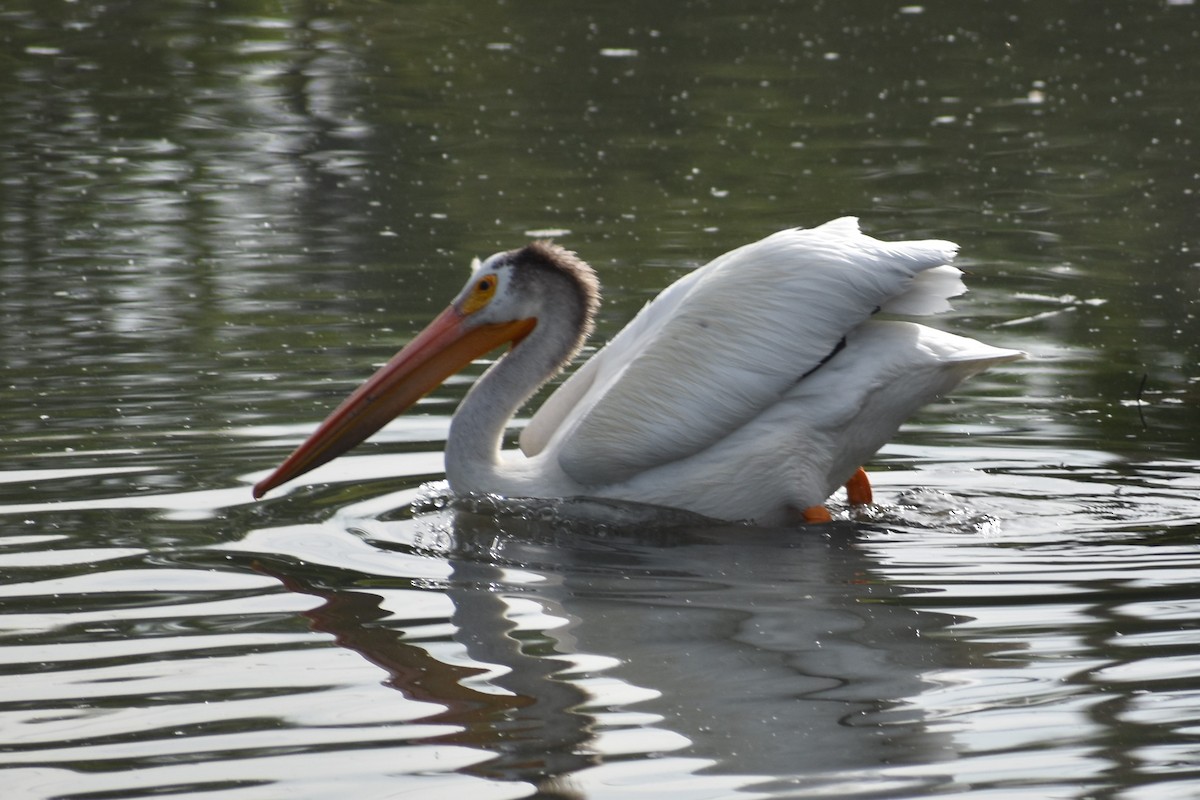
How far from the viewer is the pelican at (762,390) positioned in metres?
4.93

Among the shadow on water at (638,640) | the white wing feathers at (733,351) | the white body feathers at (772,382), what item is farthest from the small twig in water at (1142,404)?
the shadow on water at (638,640)

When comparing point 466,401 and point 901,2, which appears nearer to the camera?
point 466,401

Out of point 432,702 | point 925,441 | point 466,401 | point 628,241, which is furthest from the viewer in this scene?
point 628,241

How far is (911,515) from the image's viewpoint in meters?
5.13

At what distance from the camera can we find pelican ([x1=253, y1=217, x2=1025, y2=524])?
4926 mm

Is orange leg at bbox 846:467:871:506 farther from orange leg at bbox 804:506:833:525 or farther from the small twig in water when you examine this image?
the small twig in water

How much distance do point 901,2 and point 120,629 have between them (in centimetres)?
1499

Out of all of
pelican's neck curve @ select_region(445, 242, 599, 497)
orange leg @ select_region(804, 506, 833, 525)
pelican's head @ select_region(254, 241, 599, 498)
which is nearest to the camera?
orange leg @ select_region(804, 506, 833, 525)

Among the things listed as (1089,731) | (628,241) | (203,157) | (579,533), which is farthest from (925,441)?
(203,157)

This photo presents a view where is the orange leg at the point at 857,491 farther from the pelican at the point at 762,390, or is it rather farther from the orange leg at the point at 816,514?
the orange leg at the point at 816,514

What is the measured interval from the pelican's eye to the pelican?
1.57 ft

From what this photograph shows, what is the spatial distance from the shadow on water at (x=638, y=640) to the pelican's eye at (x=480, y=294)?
0.70 m

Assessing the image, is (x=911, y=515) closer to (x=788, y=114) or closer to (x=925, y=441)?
(x=925, y=441)

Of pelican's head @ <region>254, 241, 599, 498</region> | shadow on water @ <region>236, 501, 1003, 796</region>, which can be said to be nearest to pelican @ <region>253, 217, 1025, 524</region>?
shadow on water @ <region>236, 501, 1003, 796</region>
